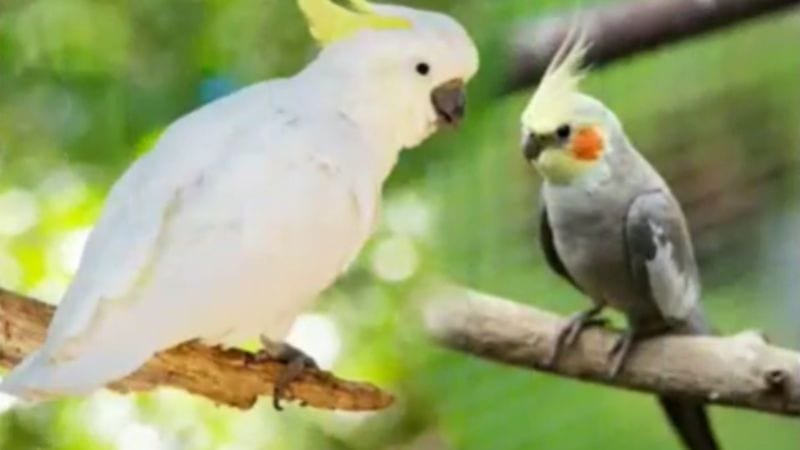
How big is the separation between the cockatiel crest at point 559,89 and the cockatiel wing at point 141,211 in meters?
0.26

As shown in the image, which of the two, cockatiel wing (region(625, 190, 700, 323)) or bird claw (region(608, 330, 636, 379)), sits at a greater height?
Result: cockatiel wing (region(625, 190, 700, 323))

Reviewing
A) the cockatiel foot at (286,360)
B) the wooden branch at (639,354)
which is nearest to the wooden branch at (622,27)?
the wooden branch at (639,354)

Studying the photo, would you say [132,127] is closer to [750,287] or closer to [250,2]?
[250,2]

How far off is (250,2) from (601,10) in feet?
1.14

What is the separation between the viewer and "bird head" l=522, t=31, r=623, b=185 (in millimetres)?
1274

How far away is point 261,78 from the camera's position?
52.8 inches

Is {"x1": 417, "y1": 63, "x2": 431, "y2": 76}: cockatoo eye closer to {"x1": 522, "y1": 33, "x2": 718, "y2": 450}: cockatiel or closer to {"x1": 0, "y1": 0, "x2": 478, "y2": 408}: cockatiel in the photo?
{"x1": 0, "y1": 0, "x2": 478, "y2": 408}: cockatiel

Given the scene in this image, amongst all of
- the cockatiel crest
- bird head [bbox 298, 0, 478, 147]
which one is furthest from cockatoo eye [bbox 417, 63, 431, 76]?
the cockatiel crest

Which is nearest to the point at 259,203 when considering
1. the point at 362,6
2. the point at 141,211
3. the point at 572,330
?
the point at 141,211

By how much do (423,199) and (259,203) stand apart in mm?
159

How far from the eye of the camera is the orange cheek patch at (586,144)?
1.27 meters

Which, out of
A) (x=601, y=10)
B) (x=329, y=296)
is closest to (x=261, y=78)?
(x=329, y=296)

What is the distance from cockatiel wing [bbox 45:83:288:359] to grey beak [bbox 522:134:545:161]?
0.84 ft

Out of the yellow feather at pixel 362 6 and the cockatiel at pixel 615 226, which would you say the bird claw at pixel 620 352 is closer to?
the cockatiel at pixel 615 226
